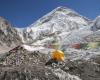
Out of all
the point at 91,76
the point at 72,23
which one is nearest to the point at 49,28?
the point at 72,23

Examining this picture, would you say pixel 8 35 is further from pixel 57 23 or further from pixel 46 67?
pixel 46 67

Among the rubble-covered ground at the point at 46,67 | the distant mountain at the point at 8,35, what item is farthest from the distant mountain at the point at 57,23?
the rubble-covered ground at the point at 46,67

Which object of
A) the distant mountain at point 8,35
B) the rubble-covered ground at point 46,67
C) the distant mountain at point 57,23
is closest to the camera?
the rubble-covered ground at point 46,67

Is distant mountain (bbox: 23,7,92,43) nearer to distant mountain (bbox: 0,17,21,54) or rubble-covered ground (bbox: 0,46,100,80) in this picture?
distant mountain (bbox: 0,17,21,54)

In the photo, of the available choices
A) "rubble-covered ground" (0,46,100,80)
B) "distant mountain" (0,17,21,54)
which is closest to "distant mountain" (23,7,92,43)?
"distant mountain" (0,17,21,54)

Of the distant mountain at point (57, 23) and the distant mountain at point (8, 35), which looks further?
the distant mountain at point (57, 23)

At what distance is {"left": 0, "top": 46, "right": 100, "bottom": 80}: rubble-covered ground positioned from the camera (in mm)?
14172

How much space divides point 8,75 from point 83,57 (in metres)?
7.37

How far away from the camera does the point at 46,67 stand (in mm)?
15938

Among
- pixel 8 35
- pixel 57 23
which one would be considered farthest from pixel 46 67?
pixel 57 23

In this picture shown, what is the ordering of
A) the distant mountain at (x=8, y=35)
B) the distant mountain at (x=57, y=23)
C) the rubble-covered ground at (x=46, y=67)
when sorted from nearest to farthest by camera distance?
the rubble-covered ground at (x=46, y=67)
the distant mountain at (x=8, y=35)
the distant mountain at (x=57, y=23)

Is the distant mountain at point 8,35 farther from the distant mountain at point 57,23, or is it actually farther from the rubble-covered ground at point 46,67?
the rubble-covered ground at point 46,67

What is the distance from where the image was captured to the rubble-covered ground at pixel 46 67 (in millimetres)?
14172

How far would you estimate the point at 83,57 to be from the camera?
20.0 meters
